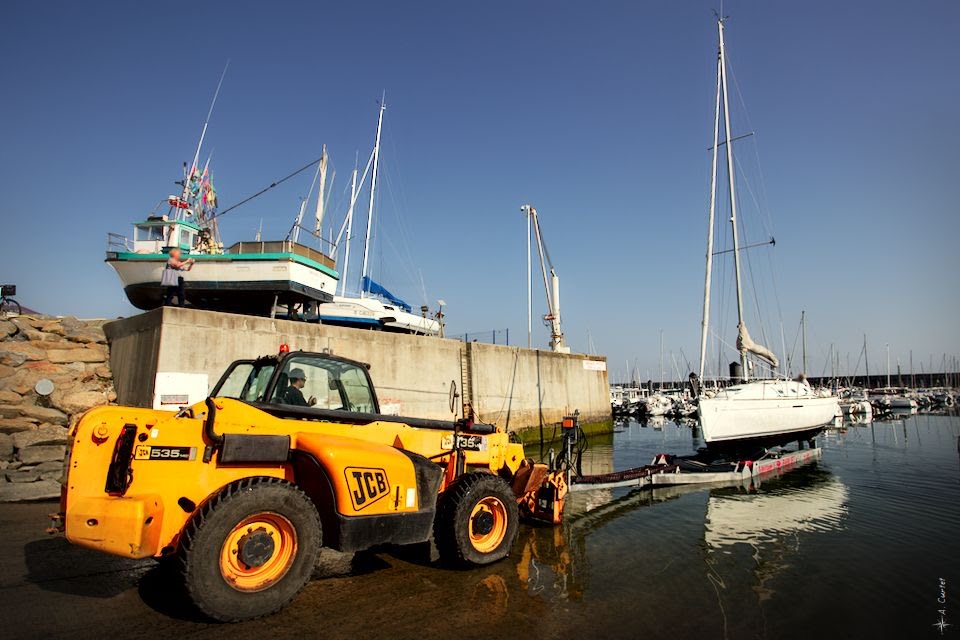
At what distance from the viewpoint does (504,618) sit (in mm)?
4375

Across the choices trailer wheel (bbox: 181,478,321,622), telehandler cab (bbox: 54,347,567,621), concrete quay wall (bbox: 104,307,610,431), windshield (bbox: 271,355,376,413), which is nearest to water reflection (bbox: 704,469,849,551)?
telehandler cab (bbox: 54,347,567,621)

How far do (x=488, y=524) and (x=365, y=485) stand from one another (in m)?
1.93

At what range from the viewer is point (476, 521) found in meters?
5.78

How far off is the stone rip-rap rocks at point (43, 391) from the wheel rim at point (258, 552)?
822 cm

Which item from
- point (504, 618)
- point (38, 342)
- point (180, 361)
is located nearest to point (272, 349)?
point (180, 361)

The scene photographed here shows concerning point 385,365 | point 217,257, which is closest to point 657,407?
point 385,365

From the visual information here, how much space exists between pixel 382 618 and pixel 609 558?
10.8 feet

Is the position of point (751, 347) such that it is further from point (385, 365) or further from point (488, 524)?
point (488, 524)

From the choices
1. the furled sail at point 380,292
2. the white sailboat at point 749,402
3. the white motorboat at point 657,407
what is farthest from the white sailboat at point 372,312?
the white motorboat at point 657,407

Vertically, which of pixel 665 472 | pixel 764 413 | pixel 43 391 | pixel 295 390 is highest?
pixel 295 390

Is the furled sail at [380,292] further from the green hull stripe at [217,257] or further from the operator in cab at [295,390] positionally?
the operator in cab at [295,390]

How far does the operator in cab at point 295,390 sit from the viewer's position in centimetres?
511

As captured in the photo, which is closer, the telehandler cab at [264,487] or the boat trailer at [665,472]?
the telehandler cab at [264,487]

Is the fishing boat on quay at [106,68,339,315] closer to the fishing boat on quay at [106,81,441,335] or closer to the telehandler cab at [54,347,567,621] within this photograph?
the fishing boat on quay at [106,81,441,335]
